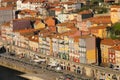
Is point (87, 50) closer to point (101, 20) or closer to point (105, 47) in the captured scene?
point (105, 47)

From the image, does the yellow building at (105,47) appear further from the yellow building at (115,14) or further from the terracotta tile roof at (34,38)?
the terracotta tile roof at (34,38)

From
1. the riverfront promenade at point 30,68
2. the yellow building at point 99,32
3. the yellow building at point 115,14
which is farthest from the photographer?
the yellow building at point 115,14

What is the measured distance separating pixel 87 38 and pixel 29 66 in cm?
517

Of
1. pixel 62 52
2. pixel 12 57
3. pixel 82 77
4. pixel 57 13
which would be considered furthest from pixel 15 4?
pixel 82 77

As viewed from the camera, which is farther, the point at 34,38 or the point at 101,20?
the point at 101,20

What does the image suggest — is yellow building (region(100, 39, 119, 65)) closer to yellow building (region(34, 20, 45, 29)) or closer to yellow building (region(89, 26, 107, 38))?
yellow building (region(89, 26, 107, 38))

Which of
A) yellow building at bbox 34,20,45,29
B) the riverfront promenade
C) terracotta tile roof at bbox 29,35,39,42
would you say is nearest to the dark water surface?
the riverfront promenade

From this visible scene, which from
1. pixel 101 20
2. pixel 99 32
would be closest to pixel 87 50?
pixel 99 32

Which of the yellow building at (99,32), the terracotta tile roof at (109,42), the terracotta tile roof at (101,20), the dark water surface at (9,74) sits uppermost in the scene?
the terracotta tile roof at (101,20)

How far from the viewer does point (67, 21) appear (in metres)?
39.0

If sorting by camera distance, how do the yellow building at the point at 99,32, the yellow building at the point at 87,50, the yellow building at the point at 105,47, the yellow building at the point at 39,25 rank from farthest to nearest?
1. the yellow building at the point at 39,25
2. the yellow building at the point at 99,32
3. the yellow building at the point at 105,47
4. the yellow building at the point at 87,50

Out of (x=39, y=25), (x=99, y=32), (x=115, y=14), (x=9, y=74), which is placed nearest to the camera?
(x=9, y=74)

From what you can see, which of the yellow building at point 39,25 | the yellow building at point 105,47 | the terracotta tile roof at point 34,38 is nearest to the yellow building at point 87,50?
the yellow building at point 105,47

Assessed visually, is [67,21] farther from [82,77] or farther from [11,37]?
[82,77]
